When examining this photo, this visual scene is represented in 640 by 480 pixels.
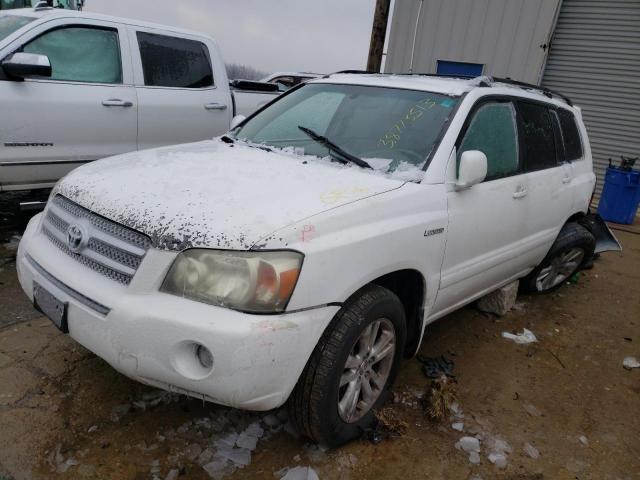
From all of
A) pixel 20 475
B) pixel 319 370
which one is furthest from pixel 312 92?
pixel 20 475

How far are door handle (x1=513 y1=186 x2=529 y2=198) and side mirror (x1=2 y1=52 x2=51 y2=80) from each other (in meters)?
3.48

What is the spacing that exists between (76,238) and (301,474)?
1406mm

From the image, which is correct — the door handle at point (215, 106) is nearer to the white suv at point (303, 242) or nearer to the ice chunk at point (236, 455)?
the white suv at point (303, 242)

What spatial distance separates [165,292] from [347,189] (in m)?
0.91

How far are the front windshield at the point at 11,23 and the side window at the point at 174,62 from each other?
3.07 ft

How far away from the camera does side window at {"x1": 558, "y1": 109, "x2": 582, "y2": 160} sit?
3.97 metres

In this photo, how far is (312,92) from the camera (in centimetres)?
349

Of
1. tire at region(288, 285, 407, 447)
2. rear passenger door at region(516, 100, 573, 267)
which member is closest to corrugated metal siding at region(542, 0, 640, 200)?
rear passenger door at region(516, 100, 573, 267)

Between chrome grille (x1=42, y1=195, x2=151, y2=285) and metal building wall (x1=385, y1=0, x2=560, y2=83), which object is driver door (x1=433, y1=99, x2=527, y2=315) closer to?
chrome grille (x1=42, y1=195, x2=151, y2=285)

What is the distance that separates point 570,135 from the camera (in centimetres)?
408

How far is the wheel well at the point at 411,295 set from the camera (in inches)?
102

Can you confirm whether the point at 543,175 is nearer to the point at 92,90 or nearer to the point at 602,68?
the point at 92,90

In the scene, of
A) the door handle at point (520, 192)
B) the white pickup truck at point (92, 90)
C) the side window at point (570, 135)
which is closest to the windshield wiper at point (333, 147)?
the door handle at point (520, 192)

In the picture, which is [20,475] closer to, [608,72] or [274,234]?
[274,234]
